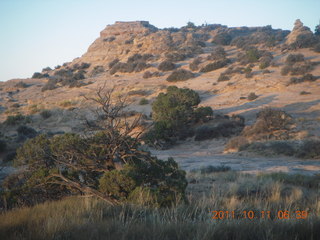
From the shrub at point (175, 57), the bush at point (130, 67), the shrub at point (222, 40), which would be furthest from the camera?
the shrub at point (222, 40)

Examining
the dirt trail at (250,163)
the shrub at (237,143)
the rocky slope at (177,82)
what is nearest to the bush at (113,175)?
the dirt trail at (250,163)

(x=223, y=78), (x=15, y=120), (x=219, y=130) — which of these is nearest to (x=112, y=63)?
(x=223, y=78)

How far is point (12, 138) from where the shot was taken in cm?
1947

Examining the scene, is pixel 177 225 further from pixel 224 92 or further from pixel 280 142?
pixel 224 92

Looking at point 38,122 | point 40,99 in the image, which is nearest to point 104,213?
point 38,122

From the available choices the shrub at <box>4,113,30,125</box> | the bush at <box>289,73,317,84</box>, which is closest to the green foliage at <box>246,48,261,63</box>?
the bush at <box>289,73,317,84</box>

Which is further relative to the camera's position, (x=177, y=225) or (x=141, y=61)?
(x=141, y=61)

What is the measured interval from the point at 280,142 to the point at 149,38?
139 feet

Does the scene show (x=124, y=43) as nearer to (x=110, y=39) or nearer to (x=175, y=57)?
(x=110, y=39)

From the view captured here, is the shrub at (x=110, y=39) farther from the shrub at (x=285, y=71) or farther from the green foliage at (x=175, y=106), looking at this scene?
the green foliage at (x=175, y=106)

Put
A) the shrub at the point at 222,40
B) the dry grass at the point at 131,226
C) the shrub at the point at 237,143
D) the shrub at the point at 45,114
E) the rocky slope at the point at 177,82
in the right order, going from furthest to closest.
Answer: the shrub at the point at 222,40 < the shrub at the point at 45,114 < the rocky slope at the point at 177,82 < the shrub at the point at 237,143 < the dry grass at the point at 131,226

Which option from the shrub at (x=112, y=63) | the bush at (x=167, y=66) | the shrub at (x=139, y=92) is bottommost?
the shrub at (x=139, y=92)

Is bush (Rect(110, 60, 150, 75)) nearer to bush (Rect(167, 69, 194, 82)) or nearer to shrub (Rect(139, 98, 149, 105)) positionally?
bush (Rect(167, 69, 194, 82))

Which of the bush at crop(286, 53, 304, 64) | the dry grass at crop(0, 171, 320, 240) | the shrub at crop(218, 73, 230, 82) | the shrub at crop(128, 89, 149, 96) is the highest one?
the bush at crop(286, 53, 304, 64)
